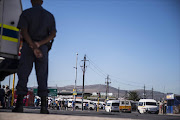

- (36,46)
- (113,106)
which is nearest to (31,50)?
(36,46)

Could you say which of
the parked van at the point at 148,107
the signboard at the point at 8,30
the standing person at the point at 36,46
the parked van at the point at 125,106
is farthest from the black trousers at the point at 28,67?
the parked van at the point at 125,106

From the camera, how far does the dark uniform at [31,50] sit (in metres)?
3.03

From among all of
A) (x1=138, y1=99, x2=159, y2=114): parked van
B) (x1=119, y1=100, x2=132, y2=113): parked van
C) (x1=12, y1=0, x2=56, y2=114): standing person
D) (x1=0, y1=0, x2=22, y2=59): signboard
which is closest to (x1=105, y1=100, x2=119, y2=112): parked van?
(x1=119, y1=100, x2=132, y2=113): parked van

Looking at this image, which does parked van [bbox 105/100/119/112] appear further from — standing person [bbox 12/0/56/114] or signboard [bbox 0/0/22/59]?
standing person [bbox 12/0/56/114]

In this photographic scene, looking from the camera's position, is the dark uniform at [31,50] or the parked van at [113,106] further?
the parked van at [113,106]

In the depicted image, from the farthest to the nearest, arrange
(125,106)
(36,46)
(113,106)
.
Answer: (113,106), (125,106), (36,46)

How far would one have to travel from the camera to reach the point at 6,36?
4199mm

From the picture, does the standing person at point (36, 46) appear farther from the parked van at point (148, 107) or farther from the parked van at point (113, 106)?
the parked van at point (113, 106)

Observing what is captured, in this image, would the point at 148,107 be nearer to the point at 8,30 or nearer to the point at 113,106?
the point at 113,106

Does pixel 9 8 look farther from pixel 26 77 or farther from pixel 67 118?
pixel 67 118

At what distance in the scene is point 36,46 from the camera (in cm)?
296

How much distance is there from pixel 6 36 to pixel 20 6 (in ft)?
2.49

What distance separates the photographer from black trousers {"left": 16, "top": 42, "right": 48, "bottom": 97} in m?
3.02

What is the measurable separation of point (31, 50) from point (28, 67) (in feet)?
0.71
